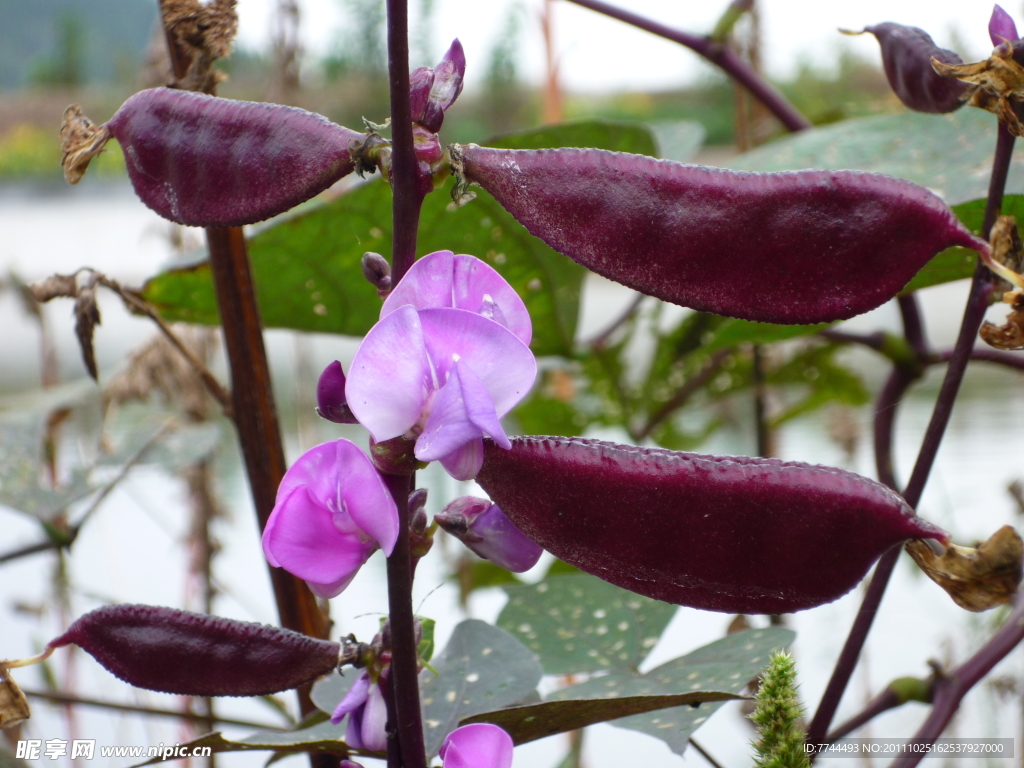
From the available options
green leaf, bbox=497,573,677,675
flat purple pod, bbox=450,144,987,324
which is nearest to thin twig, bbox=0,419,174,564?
green leaf, bbox=497,573,677,675

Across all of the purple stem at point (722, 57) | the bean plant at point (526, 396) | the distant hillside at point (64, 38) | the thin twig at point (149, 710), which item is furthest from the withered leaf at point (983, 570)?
the distant hillside at point (64, 38)

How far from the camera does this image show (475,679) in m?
0.25

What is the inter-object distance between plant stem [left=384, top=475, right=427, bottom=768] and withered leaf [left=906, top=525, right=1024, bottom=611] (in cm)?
9

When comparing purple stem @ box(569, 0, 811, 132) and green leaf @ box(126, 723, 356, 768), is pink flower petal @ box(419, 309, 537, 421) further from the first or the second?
purple stem @ box(569, 0, 811, 132)

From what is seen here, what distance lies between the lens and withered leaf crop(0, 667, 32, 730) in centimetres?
17

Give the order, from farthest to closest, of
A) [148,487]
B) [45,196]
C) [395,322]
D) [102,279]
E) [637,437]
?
[45,196] < [148,487] < [637,437] < [102,279] < [395,322]

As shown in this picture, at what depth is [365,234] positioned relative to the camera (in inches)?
15.2

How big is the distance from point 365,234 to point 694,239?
0.84 ft

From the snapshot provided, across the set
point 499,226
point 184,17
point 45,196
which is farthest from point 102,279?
point 45,196

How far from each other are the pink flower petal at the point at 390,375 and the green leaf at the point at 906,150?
0.26 metres

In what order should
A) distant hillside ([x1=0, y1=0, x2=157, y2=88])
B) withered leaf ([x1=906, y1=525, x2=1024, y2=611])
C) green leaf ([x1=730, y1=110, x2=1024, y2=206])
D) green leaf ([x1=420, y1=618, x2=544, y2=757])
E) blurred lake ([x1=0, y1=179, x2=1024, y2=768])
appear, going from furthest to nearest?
distant hillside ([x1=0, y1=0, x2=157, y2=88])
blurred lake ([x1=0, y1=179, x2=1024, y2=768])
green leaf ([x1=730, y1=110, x2=1024, y2=206])
green leaf ([x1=420, y1=618, x2=544, y2=757])
withered leaf ([x1=906, y1=525, x2=1024, y2=611])

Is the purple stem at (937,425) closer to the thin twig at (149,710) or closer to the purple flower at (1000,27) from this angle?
the purple flower at (1000,27)

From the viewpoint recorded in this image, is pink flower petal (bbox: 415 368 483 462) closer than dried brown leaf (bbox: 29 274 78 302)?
Yes

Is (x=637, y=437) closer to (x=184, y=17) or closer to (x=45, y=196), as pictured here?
(x=184, y=17)
